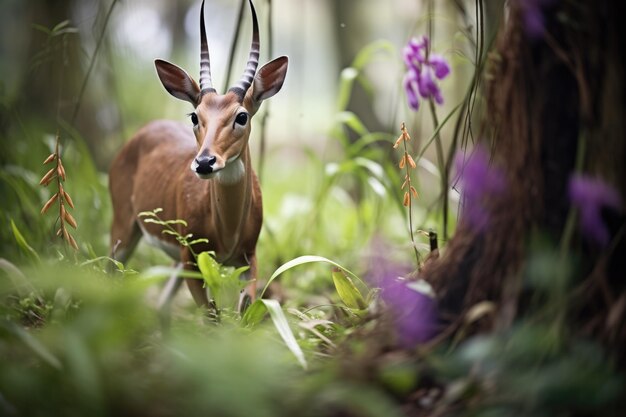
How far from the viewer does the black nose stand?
2.62 meters

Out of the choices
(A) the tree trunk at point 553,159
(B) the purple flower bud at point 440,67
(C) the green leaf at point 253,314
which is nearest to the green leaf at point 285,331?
(C) the green leaf at point 253,314

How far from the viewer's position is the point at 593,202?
1897mm

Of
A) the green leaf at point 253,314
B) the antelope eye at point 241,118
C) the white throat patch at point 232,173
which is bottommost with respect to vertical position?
the green leaf at point 253,314

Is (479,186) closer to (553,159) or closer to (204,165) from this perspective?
(553,159)

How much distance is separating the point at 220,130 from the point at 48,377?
1.32 m

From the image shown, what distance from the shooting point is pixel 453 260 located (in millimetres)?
2199

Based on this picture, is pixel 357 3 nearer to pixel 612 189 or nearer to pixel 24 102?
pixel 24 102

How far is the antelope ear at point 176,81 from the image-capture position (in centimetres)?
307

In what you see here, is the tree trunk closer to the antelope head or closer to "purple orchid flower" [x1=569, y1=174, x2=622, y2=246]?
"purple orchid flower" [x1=569, y1=174, x2=622, y2=246]

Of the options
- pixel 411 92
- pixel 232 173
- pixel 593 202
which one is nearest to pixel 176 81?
pixel 232 173

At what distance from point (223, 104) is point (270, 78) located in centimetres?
31

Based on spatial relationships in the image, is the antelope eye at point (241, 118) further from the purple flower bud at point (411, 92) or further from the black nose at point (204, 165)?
the purple flower bud at point (411, 92)

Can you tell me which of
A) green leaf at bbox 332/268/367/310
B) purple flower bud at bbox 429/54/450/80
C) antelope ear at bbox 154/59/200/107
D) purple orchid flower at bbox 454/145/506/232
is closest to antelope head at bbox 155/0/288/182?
antelope ear at bbox 154/59/200/107

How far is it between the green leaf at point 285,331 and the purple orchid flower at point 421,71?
4.69 ft
